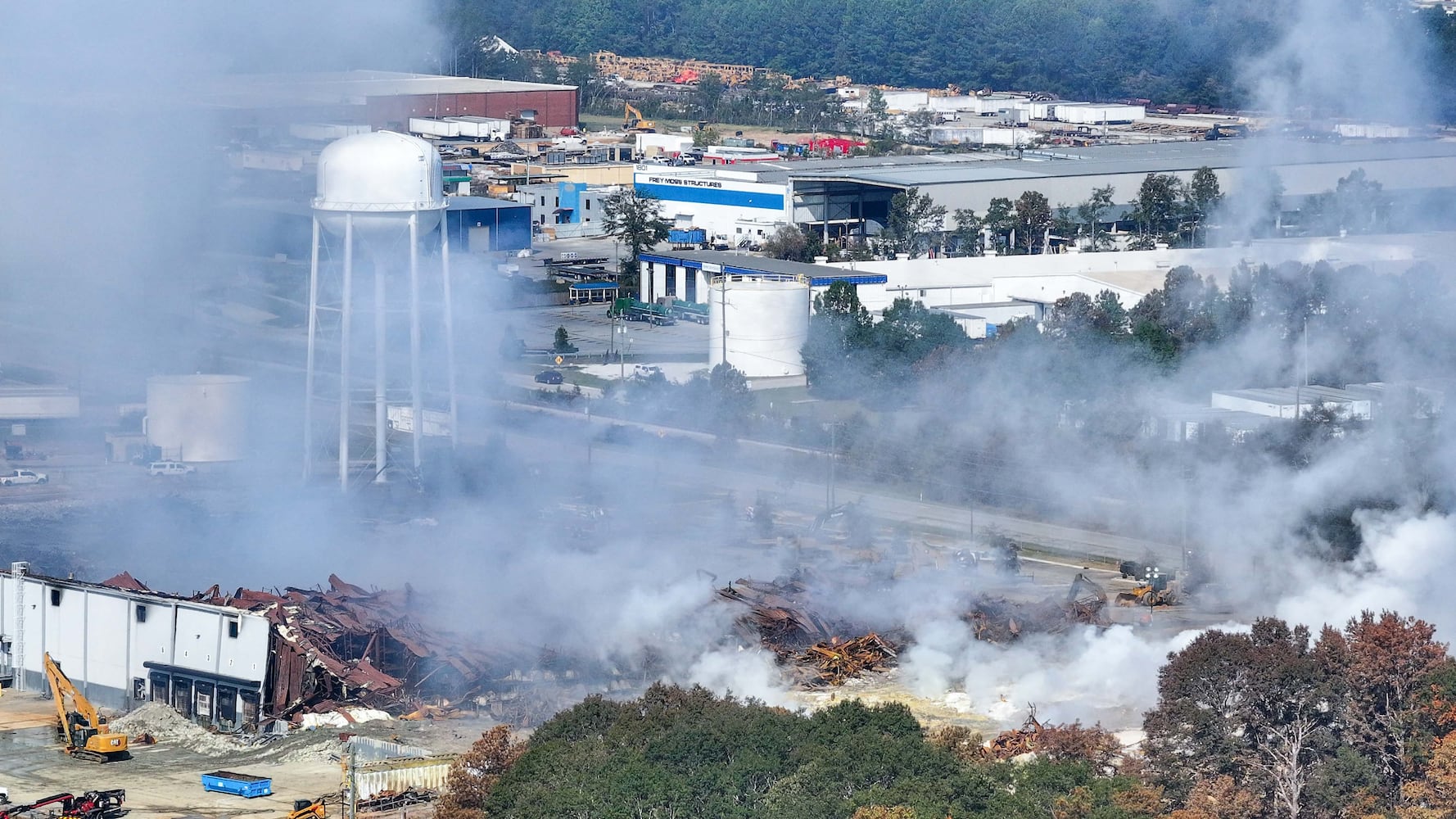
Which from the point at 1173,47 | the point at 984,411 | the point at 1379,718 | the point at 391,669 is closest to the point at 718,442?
the point at 984,411

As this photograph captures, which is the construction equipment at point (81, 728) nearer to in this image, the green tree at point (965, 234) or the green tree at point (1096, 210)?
the green tree at point (965, 234)

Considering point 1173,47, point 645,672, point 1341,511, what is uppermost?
point 1173,47

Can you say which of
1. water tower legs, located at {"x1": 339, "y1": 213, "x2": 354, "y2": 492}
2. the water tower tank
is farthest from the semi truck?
the water tower tank

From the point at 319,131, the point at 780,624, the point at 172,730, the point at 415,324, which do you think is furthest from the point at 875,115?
the point at 172,730

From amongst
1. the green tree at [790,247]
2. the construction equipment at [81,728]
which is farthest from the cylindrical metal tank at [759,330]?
the construction equipment at [81,728]

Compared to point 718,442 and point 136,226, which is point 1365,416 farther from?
point 136,226

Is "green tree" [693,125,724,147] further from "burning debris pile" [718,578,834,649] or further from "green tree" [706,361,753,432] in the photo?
"burning debris pile" [718,578,834,649]
